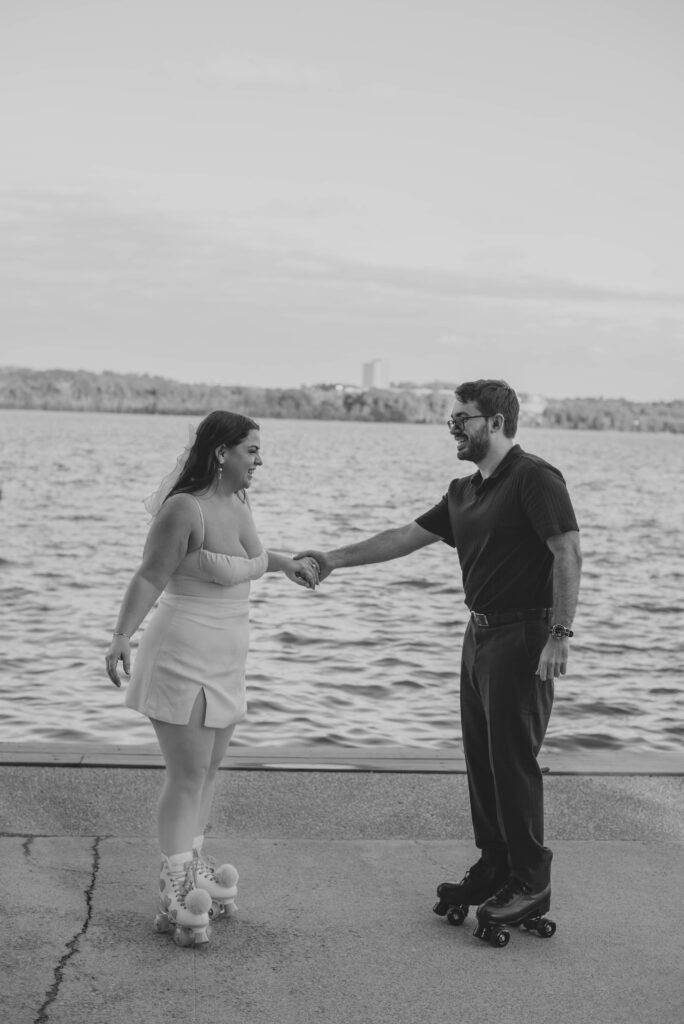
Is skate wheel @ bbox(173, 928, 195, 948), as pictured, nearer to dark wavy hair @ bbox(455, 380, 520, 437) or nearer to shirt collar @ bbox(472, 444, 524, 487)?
shirt collar @ bbox(472, 444, 524, 487)

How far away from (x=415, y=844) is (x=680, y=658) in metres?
11.5

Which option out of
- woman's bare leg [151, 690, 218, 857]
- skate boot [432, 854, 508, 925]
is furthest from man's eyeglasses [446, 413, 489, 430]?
skate boot [432, 854, 508, 925]

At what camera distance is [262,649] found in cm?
1494

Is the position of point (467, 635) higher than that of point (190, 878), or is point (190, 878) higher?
point (467, 635)

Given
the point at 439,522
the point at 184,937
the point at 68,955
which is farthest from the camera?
the point at 439,522

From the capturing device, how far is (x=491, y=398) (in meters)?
4.68

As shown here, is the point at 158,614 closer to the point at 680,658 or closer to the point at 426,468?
the point at 680,658

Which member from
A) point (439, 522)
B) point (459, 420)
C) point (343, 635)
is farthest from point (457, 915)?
point (343, 635)

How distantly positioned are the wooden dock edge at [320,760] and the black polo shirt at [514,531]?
6.33ft

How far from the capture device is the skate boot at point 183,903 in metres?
4.23

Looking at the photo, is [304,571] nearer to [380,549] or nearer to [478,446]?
[380,549]

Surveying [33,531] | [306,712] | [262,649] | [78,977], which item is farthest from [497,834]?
[33,531]

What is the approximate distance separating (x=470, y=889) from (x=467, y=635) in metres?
0.92

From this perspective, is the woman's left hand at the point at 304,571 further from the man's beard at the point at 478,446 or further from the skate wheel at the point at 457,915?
the skate wheel at the point at 457,915
